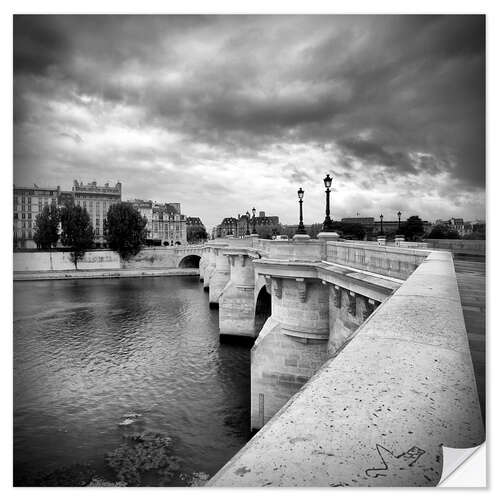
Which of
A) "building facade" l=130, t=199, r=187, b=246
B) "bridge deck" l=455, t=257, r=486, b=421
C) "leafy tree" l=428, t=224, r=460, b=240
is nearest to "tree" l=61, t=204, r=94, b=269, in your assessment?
"building facade" l=130, t=199, r=187, b=246

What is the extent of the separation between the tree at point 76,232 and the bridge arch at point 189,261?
1362 centimetres

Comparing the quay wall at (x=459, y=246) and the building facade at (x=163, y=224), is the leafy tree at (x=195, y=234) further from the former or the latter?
the quay wall at (x=459, y=246)

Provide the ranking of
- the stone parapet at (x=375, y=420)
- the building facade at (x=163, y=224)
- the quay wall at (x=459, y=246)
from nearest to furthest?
the stone parapet at (x=375, y=420) → the quay wall at (x=459, y=246) → the building facade at (x=163, y=224)

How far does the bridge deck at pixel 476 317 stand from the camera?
2784mm

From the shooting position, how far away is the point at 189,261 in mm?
60406

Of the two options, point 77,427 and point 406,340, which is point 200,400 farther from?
point 406,340

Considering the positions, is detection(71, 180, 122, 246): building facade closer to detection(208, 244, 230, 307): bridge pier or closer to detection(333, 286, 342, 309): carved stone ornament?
detection(208, 244, 230, 307): bridge pier

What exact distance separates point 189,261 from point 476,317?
57.8 meters

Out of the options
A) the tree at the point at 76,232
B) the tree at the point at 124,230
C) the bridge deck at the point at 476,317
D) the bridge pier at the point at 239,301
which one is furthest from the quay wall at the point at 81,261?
the bridge deck at the point at 476,317

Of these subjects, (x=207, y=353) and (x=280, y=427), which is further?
(x=207, y=353)

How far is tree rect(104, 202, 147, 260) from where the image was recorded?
5375cm
